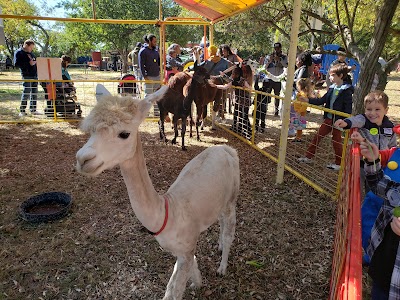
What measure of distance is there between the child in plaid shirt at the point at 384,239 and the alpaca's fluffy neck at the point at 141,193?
1.43 meters

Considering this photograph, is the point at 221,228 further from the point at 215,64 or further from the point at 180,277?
the point at 215,64

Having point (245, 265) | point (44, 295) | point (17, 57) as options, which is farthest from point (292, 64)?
point (17, 57)

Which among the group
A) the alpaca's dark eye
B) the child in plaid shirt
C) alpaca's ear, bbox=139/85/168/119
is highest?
alpaca's ear, bbox=139/85/168/119

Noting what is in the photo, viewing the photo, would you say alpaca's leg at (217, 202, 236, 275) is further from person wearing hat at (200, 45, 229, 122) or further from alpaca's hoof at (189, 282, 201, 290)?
person wearing hat at (200, 45, 229, 122)

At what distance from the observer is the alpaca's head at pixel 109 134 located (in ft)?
5.79

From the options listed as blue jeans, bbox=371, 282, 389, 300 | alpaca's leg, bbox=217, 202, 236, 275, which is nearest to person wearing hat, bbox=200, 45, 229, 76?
alpaca's leg, bbox=217, 202, 236, 275

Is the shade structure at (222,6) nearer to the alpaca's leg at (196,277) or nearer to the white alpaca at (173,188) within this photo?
the white alpaca at (173,188)

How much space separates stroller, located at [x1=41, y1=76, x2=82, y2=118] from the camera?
8727 mm

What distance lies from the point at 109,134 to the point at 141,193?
0.46m

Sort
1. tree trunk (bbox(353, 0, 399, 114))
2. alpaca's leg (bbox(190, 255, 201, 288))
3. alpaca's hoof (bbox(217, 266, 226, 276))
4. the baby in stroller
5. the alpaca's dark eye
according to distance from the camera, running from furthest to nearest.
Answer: the baby in stroller → tree trunk (bbox(353, 0, 399, 114)) → alpaca's hoof (bbox(217, 266, 226, 276)) → alpaca's leg (bbox(190, 255, 201, 288)) → the alpaca's dark eye

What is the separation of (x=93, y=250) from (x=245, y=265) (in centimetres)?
166

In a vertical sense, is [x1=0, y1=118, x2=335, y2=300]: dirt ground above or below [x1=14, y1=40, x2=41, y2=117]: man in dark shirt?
below

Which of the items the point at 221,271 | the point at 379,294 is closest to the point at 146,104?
the point at 221,271

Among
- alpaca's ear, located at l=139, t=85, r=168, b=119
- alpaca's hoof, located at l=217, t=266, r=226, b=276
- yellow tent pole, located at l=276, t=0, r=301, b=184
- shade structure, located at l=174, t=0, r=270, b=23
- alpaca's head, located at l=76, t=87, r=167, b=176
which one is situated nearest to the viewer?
alpaca's head, located at l=76, t=87, r=167, b=176
